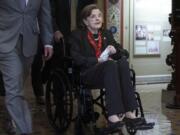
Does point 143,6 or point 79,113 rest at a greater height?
point 143,6

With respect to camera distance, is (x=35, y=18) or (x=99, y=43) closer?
(x=35, y=18)

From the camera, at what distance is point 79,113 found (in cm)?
402

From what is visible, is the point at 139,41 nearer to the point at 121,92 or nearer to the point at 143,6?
the point at 143,6

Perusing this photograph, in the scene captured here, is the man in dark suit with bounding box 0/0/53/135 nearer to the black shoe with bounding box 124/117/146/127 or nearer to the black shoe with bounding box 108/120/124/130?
the black shoe with bounding box 108/120/124/130

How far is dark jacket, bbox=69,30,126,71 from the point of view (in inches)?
159

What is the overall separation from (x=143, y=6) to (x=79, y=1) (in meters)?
4.06

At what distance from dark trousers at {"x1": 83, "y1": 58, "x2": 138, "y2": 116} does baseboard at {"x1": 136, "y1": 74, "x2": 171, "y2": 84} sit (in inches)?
191

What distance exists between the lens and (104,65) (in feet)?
12.8

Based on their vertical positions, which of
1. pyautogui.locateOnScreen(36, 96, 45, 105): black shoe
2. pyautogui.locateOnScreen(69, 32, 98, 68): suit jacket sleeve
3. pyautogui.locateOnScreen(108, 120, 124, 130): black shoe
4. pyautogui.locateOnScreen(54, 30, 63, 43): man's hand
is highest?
pyautogui.locateOnScreen(54, 30, 63, 43): man's hand

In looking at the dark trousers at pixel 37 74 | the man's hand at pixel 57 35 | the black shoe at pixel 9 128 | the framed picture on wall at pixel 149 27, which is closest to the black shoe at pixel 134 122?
the man's hand at pixel 57 35

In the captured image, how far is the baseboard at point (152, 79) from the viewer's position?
8816 mm

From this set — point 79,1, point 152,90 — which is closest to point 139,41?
point 152,90

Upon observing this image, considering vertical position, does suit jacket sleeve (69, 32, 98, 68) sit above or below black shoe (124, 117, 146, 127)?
above

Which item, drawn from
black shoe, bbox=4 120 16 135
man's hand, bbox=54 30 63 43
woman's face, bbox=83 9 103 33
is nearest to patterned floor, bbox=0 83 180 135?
black shoe, bbox=4 120 16 135
